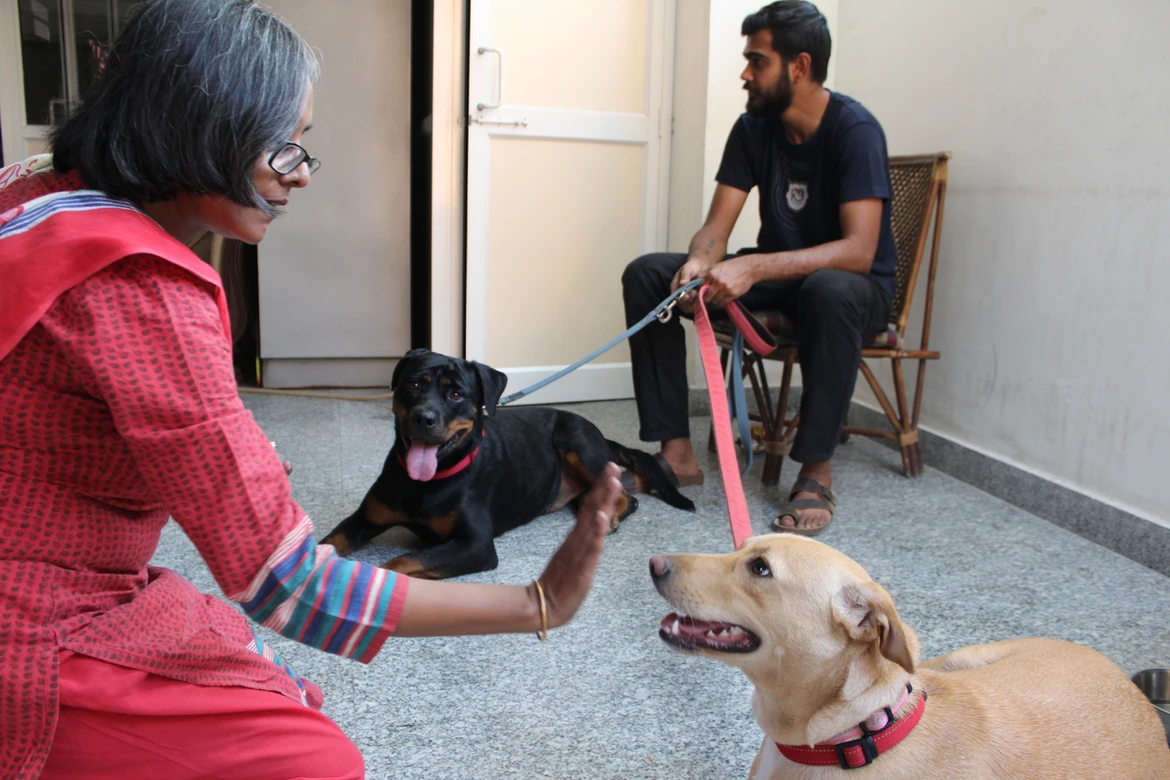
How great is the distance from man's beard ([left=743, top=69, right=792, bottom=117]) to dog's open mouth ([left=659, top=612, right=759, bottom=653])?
208 centimetres

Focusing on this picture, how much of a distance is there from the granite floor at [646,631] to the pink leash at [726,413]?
1.14ft

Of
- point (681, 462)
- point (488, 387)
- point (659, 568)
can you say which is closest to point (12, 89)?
point (488, 387)

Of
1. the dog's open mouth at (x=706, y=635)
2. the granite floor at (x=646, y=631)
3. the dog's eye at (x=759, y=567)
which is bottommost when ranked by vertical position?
the granite floor at (x=646, y=631)

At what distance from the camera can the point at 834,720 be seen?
1.22 meters

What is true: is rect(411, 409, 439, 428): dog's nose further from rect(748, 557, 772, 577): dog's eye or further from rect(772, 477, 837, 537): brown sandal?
rect(748, 557, 772, 577): dog's eye

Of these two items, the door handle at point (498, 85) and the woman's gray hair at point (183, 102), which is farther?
the door handle at point (498, 85)

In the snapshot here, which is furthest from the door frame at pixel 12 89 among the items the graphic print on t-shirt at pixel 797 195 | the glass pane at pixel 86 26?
the graphic print on t-shirt at pixel 797 195

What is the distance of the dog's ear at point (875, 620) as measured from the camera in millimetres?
1115

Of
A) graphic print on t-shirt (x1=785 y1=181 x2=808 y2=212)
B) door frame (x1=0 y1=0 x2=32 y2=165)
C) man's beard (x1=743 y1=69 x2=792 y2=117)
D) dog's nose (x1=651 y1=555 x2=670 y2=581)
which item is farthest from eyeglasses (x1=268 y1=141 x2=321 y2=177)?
door frame (x1=0 y1=0 x2=32 y2=165)

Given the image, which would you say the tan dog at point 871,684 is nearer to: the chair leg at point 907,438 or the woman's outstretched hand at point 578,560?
the woman's outstretched hand at point 578,560

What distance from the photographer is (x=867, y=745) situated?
1.20 meters

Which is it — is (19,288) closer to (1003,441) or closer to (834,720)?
(834,720)

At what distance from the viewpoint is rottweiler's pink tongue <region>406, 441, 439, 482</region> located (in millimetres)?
2318

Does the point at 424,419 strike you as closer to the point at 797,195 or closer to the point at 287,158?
the point at 287,158
